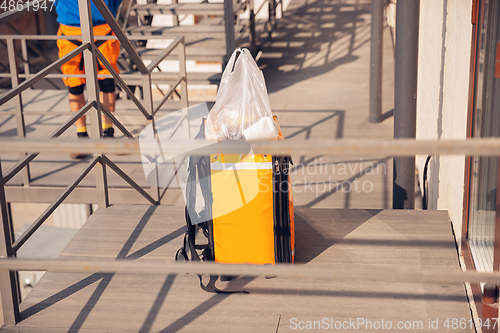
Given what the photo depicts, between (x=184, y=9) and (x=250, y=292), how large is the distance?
14.7 feet

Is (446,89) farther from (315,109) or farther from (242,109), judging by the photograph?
(315,109)

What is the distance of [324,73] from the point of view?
21.4 ft

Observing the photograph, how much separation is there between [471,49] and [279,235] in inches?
42.4

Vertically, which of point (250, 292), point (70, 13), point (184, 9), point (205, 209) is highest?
point (184, 9)

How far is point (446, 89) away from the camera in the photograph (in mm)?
2838

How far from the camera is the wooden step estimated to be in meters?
5.66

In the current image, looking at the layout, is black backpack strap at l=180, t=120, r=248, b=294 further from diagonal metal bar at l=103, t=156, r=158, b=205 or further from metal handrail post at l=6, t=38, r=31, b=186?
metal handrail post at l=6, t=38, r=31, b=186

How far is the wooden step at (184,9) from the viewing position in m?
5.66

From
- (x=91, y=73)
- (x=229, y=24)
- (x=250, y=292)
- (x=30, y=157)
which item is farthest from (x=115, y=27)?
(x=229, y=24)

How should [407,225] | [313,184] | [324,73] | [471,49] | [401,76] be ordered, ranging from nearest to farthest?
1. [471,49]
2. [407,225]
3. [401,76]
4. [313,184]
5. [324,73]

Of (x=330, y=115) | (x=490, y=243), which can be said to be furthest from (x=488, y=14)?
(x=330, y=115)

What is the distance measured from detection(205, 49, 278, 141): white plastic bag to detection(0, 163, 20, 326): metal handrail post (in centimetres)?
74


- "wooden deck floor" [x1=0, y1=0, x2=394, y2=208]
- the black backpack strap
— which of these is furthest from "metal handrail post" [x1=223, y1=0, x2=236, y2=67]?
the black backpack strap

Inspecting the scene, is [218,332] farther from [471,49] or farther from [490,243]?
[471,49]
